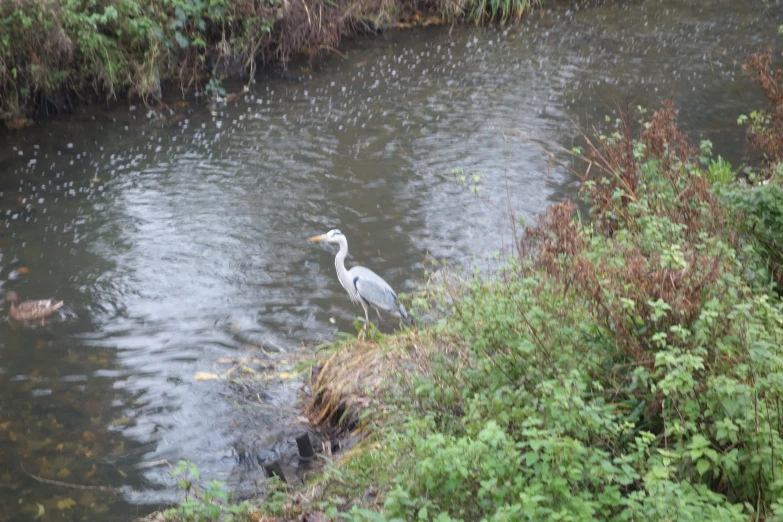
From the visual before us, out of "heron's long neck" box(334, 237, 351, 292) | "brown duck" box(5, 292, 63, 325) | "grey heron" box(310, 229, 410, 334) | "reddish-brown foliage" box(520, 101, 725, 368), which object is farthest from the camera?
"brown duck" box(5, 292, 63, 325)

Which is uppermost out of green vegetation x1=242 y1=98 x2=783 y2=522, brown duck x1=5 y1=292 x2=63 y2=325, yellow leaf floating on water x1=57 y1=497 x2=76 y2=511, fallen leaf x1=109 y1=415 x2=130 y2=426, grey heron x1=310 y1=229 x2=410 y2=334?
green vegetation x1=242 y1=98 x2=783 y2=522

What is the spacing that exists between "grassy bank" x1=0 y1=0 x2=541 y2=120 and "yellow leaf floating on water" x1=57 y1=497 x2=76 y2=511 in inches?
295

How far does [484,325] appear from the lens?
4.16m

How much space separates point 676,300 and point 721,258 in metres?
0.93

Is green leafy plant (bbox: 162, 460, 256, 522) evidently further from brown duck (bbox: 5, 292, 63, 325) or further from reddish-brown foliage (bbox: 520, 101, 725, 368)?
brown duck (bbox: 5, 292, 63, 325)

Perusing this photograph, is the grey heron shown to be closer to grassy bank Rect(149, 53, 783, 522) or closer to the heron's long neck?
the heron's long neck

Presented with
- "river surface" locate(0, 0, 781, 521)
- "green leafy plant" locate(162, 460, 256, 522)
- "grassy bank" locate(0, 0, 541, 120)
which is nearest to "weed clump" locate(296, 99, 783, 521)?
"green leafy plant" locate(162, 460, 256, 522)

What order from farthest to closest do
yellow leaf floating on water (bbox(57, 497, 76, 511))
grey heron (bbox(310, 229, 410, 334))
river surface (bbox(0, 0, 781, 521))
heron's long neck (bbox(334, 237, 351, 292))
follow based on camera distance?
heron's long neck (bbox(334, 237, 351, 292)), grey heron (bbox(310, 229, 410, 334)), river surface (bbox(0, 0, 781, 521)), yellow leaf floating on water (bbox(57, 497, 76, 511))

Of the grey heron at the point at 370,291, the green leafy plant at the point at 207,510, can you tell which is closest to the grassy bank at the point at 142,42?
the grey heron at the point at 370,291

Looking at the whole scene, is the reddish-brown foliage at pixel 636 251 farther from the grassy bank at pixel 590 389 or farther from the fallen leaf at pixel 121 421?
the fallen leaf at pixel 121 421

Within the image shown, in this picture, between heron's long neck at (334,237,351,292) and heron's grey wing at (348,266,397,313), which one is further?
heron's long neck at (334,237,351,292)

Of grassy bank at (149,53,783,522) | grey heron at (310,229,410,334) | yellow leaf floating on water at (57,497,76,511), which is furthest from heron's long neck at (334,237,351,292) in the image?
yellow leaf floating on water at (57,497,76,511)

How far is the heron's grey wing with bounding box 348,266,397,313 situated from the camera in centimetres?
647

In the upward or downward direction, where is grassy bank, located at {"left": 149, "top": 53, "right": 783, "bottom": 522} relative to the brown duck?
upward
